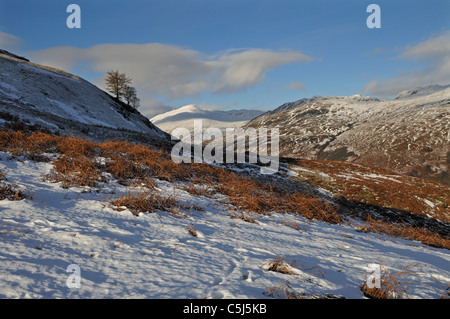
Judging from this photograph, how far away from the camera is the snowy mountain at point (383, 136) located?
63938 mm

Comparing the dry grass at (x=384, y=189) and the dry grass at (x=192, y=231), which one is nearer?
the dry grass at (x=192, y=231)

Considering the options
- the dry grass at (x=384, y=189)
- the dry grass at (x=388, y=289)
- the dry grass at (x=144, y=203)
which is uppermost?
the dry grass at (x=144, y=203)

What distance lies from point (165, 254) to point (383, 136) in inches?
3780

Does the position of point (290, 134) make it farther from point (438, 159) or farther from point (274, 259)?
point (274, 259)

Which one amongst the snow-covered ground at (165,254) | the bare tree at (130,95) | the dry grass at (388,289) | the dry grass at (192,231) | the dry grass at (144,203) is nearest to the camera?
the snow-covered ground at (165,254)

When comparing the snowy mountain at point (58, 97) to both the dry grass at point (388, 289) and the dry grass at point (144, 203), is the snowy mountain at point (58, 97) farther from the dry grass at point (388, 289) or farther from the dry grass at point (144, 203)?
the dry grass at point (388, 289)

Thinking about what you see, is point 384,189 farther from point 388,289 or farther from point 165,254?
point 165,254

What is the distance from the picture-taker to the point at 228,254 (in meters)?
3.18

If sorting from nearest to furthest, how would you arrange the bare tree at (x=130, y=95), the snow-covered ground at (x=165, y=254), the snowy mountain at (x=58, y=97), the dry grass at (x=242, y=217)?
the snow-covered ground at (x=165, y=254) → the dry grass at (x=242, y=217) → the snowy mountain at (x=58, y=97) → the bare tree at (x=130, y=95)

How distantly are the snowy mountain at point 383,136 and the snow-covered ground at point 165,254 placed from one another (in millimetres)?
71261

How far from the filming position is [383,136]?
79.2 metres

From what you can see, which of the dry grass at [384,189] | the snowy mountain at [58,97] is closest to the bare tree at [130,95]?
the snowy mountain at [58,97]
